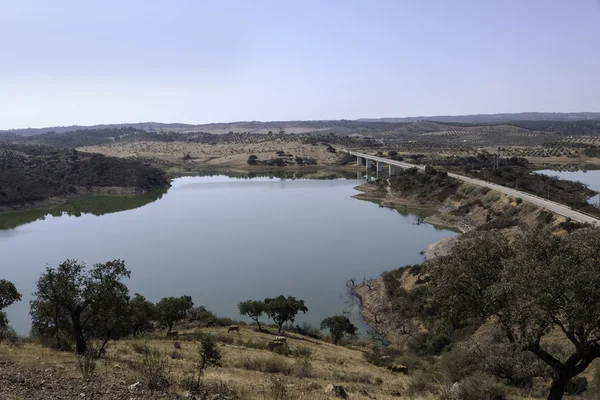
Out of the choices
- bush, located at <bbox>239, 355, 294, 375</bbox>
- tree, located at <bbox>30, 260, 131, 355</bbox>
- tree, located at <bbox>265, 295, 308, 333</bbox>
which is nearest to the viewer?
bush, located at <bbox>239, 355, 294, 375</bbox>

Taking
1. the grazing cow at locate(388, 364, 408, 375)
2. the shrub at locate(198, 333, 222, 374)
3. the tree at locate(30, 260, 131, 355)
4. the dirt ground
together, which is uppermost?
the tree at locate(30, 260, 131, 355)

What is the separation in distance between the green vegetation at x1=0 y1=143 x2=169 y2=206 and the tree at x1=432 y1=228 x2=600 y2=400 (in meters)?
65.9

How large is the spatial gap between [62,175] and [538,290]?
8338 cm

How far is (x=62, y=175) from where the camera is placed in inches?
3103

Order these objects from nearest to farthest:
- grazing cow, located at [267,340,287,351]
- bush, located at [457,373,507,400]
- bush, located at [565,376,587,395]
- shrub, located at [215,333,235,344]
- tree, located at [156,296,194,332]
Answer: bush, located at [457,373,507,400] < bush, located at [565,376,587,395] < grazing cow, located at [267,340,287,351] < shrub, located at [215,333,235,344] < tree, located at [156,296,194,332]

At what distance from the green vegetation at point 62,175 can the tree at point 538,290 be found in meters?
65.9

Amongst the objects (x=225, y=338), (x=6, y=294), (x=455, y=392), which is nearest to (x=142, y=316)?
(x=225, y=338)

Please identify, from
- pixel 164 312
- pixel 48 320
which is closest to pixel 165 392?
pixel 48 320

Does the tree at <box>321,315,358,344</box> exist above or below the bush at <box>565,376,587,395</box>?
below

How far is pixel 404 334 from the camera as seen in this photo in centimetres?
2205

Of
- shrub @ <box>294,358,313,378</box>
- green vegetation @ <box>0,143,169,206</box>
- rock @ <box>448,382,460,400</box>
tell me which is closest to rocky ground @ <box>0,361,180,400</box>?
shrub @ <box>294,358,313,378</box>

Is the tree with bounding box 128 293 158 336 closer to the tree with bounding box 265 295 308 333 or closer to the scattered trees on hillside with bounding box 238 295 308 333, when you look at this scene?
the scattered trees on hillside with bounding box 238 295 308 333

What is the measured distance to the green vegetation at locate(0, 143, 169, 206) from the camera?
6550cm

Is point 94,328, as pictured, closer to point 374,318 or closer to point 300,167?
point 374,318
